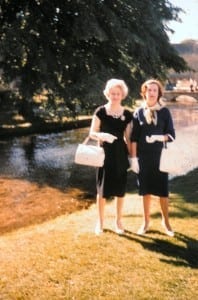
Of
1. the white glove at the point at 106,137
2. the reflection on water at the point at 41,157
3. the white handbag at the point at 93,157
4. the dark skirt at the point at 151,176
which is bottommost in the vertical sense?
the reflection on water at the point at 41,157

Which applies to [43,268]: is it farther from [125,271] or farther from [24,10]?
[24,10]

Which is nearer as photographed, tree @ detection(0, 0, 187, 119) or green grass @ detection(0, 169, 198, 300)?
green grass @ detection(0, 169, 198, 300)

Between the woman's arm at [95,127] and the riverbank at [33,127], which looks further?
the riverbank at [33,127]

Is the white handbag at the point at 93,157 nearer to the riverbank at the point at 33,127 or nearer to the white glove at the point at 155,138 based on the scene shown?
the white glove at the point at 155,138

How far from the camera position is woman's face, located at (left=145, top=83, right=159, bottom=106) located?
20.9 ft

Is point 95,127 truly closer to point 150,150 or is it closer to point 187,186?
point 150,150

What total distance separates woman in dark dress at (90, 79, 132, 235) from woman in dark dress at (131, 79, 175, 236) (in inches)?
7.1

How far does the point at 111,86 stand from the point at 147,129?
87 cm

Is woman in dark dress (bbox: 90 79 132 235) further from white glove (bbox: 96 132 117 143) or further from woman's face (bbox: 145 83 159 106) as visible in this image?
woman's face (bbox: 145 83 159 106)

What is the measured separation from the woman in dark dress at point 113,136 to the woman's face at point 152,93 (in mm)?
366

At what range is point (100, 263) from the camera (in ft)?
19.6

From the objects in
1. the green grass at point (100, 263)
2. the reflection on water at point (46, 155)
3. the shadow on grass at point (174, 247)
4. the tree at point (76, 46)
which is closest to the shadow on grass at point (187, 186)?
the green grass at point (100, 263)

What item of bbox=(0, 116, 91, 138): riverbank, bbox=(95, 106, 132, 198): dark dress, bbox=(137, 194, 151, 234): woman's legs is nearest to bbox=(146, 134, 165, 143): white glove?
bbox=(95, 106, 132, 198): dark dress

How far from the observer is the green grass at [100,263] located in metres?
5.18
